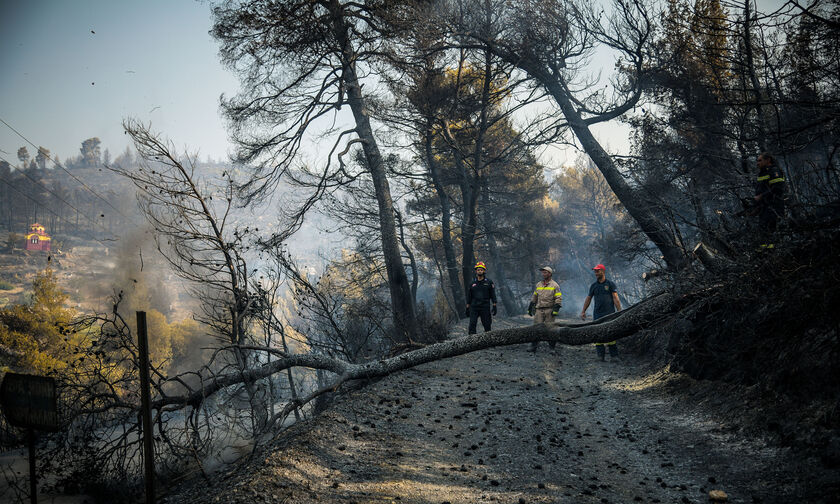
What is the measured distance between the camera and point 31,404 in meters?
3.42

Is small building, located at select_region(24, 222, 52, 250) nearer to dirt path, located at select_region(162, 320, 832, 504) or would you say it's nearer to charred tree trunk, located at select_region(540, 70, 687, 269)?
charred tree trunk, located at select_region(540, 70, 687, 269)

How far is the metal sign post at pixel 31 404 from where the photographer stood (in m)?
3.24

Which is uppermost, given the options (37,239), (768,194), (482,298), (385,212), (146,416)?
(37,239)

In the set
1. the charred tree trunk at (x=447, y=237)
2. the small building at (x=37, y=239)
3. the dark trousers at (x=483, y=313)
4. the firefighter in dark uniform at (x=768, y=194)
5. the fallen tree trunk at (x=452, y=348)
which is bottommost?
the fallen tree trunk at (x=452, y=348)

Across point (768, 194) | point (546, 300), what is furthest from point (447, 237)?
point (768, 194)

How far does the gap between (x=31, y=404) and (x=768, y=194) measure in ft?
27.9

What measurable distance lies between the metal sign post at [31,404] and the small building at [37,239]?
112985mm

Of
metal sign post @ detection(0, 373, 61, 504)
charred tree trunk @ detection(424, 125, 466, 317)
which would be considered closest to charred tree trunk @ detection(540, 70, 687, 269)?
charred tree trunk @ detection(424, 125, 466, 317)

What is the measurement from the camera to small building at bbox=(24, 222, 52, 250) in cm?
9014

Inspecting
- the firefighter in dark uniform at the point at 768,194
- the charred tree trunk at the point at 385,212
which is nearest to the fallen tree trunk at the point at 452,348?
the firefighter in dark uniform at the point at 768,194

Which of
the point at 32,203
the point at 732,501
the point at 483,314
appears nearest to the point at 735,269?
the point at 732,501

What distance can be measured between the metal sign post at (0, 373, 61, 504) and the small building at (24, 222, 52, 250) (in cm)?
11298

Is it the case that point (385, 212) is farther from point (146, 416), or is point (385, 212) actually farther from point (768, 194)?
point (146, 416)

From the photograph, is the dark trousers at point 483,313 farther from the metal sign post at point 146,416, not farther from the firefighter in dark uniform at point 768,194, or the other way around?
the metal sign post at point 146,416
